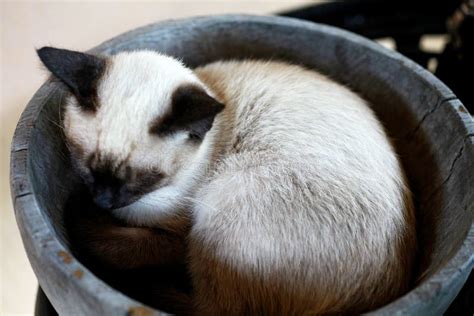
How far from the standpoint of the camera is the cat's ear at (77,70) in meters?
0.91

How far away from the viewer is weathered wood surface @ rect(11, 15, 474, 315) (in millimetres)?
755

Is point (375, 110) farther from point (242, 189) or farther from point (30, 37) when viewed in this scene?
point (30, 37)

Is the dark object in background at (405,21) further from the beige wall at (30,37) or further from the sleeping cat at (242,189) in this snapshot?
the beige wall at (30,37)

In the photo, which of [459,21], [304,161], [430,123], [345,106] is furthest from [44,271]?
[459,21]

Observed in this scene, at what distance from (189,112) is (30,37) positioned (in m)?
1.34

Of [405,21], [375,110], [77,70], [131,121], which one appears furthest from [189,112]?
[405,21]

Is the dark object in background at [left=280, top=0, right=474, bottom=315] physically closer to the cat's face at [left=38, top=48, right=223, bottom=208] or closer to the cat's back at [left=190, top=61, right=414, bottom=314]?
the cat's back at [left=190, top=61, right=414, bottom=314]

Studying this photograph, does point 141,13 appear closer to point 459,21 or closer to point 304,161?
point 459,21

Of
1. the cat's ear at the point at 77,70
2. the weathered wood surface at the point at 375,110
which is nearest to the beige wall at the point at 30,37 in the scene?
the weathered wood surface at the point at 375,110

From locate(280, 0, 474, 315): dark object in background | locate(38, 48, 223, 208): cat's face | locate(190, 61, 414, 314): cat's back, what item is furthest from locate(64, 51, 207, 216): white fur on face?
locate(280, 0, 474, 315): dark object in background

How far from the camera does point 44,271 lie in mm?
776

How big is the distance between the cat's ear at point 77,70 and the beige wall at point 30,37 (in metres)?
0.91

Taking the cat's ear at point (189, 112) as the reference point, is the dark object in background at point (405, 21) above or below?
below

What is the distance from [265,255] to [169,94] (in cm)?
35
